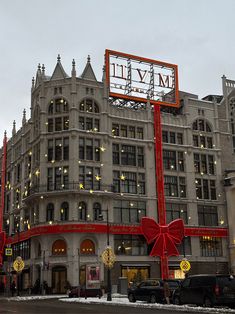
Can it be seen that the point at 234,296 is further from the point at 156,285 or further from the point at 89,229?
the point at 89,229

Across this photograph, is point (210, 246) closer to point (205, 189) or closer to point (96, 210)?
point (205, 189)

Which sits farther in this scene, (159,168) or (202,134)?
(202,134)

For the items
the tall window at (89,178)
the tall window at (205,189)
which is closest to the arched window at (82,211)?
the tall window at (89,178)

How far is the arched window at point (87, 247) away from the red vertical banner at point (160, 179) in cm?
903

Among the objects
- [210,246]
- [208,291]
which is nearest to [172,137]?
[210,246]

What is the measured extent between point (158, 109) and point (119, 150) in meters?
8.33

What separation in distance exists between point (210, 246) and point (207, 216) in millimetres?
4036

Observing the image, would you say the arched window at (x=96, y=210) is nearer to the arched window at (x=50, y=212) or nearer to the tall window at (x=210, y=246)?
the arched window at (x=50, y=212)

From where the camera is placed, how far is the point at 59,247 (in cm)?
5641

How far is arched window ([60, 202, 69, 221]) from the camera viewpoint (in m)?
56.8

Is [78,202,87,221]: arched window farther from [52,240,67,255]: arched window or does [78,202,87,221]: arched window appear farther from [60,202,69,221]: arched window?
[52,240,67,255]: arched window

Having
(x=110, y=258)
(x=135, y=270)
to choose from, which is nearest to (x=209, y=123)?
(x=135, y=270)

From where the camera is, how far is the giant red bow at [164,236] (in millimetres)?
57812

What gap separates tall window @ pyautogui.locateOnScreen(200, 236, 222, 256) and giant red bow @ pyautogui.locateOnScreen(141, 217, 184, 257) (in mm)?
6035
